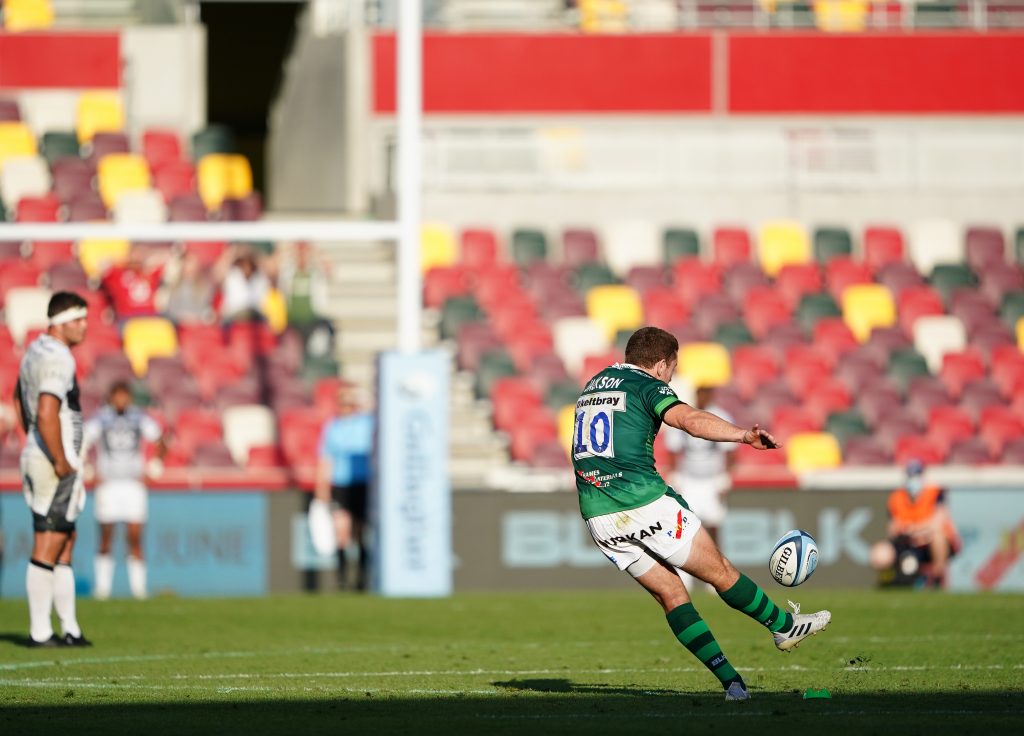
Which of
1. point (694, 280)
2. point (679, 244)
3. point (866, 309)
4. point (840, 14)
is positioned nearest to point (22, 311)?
point (694, 280)

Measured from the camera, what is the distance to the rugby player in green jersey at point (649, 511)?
27.9ft

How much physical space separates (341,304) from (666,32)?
6.22m

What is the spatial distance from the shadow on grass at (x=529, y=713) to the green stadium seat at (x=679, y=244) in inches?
625

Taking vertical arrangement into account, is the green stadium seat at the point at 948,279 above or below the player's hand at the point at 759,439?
above

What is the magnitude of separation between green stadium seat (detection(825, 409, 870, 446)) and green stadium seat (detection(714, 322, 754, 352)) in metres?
1.68

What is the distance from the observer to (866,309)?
2447cm

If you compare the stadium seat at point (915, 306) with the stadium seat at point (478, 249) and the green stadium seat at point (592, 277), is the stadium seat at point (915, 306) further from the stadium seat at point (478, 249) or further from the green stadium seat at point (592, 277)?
the stadium seat at point (478, 249)

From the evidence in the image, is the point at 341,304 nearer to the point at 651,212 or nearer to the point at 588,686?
the point at 651,212

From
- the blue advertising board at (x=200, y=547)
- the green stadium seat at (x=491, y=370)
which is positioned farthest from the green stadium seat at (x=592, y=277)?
the blue advertising board at (x=200, y=547)

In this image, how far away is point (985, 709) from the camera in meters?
8.26

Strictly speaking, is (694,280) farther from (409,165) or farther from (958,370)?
(409,165)

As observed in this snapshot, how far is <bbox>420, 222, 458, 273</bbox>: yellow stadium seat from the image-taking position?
23.9 metres

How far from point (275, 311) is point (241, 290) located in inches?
31.9

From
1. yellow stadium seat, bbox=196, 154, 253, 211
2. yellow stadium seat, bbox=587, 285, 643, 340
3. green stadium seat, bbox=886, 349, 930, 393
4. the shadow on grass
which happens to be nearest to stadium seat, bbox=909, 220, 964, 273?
green stadium seat, bbox=886, 349, 930, 393
